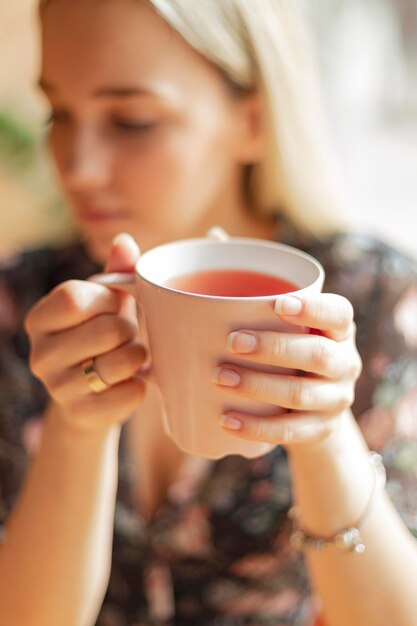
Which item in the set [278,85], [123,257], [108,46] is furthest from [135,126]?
[123,257]

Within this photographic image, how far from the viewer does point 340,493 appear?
649 mm

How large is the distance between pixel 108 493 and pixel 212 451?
0.21m

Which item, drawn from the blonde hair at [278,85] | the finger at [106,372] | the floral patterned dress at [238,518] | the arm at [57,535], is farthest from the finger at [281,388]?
the blonde hair at [278,85]

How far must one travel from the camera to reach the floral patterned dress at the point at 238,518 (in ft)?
3.14

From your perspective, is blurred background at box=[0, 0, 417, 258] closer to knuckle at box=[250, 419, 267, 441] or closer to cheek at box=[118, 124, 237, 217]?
cheek at box=[118, 124, 237, 217]

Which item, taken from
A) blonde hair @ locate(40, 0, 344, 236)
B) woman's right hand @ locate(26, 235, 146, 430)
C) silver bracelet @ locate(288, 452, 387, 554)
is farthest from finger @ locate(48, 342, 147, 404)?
blonde hair @ locate(40, 0, 344, 236)

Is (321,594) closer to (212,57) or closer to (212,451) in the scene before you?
(212,451)

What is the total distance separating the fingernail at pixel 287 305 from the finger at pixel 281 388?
6cm

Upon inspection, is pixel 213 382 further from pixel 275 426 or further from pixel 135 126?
pixel 135 126

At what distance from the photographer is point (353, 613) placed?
2.18 ft

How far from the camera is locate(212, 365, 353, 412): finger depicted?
19.4 inches

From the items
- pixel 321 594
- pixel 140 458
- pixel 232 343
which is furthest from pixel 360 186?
pixel 232 343

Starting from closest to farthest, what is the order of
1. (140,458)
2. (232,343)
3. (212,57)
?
(232,343)
(212,57)
(140,458)

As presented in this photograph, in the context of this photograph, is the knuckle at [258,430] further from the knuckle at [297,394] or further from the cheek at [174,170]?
the cheek at [174,170]
